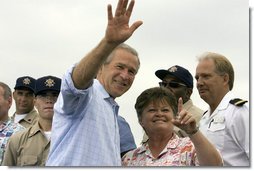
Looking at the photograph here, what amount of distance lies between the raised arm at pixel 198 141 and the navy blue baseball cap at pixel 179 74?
60cm

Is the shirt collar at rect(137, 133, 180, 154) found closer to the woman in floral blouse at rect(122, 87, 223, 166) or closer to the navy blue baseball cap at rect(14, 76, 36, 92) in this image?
the woman in floral blouse at rect(122, 87, 223, 166)

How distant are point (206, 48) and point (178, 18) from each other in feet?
0.58

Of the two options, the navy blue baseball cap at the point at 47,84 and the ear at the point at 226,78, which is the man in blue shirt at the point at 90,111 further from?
the ear at the point at 226,78

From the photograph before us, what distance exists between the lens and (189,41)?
2.01m

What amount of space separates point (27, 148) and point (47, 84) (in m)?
0.30

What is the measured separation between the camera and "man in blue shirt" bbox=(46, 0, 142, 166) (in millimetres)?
1409

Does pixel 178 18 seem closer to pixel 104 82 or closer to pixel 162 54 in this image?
pixel 162 54

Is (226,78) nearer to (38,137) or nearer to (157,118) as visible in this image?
(157,118)

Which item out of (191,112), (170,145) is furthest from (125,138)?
(191,112)

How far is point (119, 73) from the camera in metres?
1.75

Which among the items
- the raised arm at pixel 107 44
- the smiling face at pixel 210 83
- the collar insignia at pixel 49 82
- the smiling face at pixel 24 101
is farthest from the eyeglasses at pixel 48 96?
the raised arm at pixel 107 44

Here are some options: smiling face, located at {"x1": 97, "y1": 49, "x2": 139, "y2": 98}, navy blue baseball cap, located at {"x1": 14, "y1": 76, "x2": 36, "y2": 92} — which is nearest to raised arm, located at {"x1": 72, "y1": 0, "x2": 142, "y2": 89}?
smiling face, located at {"x1": 97, "y1": 49, "x2": 139, "y2": 98}

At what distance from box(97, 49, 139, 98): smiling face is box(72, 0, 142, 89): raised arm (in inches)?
11.2

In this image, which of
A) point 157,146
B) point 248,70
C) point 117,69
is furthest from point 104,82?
point 248,70
